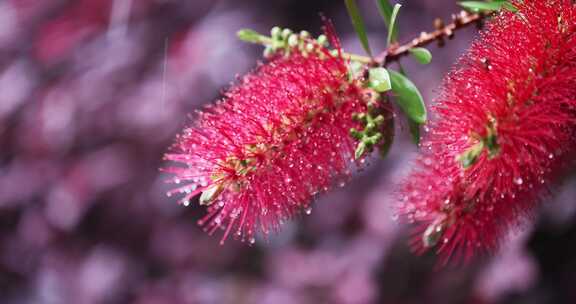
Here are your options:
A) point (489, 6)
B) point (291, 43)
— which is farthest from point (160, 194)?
point (489, 6)

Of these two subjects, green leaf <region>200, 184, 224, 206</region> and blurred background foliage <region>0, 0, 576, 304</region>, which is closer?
green leaf <region>200, 184, 224, 206</region>

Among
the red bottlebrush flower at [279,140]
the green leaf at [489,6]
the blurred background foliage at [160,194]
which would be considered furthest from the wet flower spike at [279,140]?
the blurred background foliage at [160,194]

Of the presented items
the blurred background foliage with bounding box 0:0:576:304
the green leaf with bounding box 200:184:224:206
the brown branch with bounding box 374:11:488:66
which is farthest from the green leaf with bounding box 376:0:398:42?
the blurred background foliage with bounding box 0:0:576:304

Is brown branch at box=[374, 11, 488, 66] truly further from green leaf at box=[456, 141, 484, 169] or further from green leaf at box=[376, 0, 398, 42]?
green leaf at box=[456, 141, 484, 169]

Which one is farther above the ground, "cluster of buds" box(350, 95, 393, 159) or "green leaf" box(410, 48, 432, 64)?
"green leaf" box(410, 48, 432, 64)

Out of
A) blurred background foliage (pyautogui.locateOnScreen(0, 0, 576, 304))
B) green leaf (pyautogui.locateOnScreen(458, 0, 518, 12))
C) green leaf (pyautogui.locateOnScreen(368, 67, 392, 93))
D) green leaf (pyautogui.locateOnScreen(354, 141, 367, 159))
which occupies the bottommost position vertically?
blurred background foliage (pyautogui.locateOnScreen(0, 0, 576, 304))

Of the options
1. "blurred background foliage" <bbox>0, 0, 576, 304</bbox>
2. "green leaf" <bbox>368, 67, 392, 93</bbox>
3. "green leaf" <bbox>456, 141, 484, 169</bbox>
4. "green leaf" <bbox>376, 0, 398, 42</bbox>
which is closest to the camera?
"green leaf" <bbox>456, 141, 484, 169</bbox>
